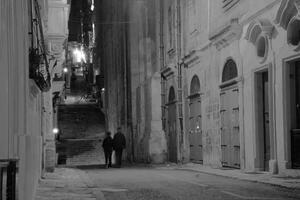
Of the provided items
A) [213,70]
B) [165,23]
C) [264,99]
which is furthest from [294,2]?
[165,23]

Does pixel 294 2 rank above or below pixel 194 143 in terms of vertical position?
above

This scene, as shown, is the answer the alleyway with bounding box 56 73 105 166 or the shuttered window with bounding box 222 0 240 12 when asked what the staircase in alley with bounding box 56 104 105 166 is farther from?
the shuttered window with bounding box 222 0 240 12

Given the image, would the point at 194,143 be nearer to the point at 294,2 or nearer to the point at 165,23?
the point at 165,23

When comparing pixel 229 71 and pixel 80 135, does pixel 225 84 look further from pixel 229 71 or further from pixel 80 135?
pixel 80 135

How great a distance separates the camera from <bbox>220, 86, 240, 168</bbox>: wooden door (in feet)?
64.1

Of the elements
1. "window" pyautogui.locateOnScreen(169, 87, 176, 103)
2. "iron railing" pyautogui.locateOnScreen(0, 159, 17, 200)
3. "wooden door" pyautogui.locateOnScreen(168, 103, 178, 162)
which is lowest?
"iron railing" pyautogui.locateOnScreen(0, 159, 17, 200)

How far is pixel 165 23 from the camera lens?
29297 mm

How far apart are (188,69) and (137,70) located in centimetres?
1094

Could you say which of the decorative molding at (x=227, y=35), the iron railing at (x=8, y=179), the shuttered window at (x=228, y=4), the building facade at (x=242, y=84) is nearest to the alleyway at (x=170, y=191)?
the building facade at (x=242, y=84)

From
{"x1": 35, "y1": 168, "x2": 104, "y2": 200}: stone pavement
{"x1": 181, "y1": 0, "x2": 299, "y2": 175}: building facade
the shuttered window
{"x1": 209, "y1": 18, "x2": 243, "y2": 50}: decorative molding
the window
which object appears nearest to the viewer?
{"x1": 35, "y1": 168, "x2": 104, "y2": 200}: stone pavement

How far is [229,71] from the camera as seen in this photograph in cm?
2047

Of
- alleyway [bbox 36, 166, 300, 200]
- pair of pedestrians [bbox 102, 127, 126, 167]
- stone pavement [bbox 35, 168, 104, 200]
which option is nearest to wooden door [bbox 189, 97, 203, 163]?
pair of pedestrians [bbox 102, 127, 126, 167]

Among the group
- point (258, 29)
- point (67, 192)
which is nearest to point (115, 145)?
point (258, 29)

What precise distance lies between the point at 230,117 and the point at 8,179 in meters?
16.8
